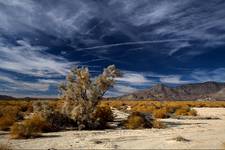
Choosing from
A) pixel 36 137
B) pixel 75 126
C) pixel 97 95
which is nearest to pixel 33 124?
pixel 36 137

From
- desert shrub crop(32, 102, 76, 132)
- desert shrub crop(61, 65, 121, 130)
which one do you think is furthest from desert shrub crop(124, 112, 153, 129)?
desert shrub crop(32, 102, 76, 132)

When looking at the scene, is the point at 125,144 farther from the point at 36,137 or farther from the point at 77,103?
the point at 77,103

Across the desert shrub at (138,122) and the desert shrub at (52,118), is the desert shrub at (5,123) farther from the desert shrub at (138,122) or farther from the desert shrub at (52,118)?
the desert shrub at (138,122)

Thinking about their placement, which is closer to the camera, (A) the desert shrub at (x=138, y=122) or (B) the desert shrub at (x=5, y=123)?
(B) the desert shrub at (x=5, y=123)

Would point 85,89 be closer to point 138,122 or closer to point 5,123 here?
point 138,122

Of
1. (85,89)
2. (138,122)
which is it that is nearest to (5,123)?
(85,89)

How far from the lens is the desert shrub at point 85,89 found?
24516 millimetres

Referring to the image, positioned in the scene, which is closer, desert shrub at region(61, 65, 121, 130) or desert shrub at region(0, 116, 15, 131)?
desert shrub at region(0, 116, 15, 131)

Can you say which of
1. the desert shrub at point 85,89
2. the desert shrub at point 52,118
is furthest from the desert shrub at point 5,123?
the desert shrub at point 85,89

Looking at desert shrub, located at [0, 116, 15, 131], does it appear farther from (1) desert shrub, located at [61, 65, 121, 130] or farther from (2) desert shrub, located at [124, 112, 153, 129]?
(2) desert shrub, located at [124, 112, 153, 129]

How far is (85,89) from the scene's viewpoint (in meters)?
25.0

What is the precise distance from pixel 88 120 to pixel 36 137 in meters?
6.07

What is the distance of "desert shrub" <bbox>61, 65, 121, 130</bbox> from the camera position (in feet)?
80.4

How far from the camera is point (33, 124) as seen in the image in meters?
20.2
